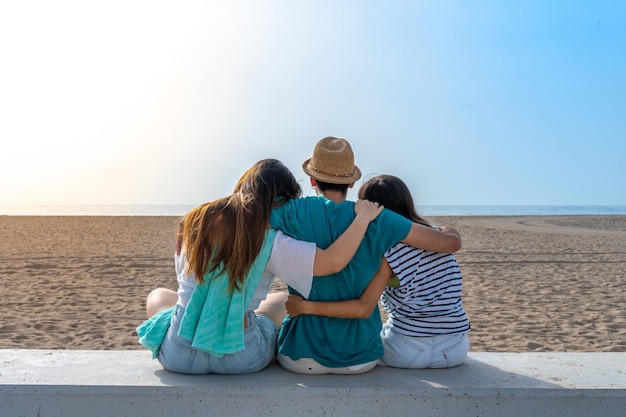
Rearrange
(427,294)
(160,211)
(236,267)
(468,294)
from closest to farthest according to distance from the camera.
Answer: (236,267)
(427,294)
(468,294)
(160,211)

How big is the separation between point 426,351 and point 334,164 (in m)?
0.88

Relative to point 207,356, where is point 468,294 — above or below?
below

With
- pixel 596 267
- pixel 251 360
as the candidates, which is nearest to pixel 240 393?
pixel 251 360

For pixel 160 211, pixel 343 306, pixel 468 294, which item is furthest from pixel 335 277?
pixel 160 211

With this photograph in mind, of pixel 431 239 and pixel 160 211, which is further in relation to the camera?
pixel 160 211

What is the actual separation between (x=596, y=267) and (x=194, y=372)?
1024 centimetres

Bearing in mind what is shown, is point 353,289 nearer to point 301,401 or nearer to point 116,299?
point 301,401

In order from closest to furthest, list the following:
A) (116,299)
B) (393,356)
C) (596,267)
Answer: (393,356) → (116,299) → (596,267)

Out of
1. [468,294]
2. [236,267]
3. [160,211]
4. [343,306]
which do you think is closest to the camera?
[236,267]

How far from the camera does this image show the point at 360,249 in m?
2.53

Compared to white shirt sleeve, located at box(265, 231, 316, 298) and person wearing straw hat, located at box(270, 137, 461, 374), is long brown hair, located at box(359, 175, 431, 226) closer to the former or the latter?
person wearing straw hat, located at box(270, 137, 461, 374)

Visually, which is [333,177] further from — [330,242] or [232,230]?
[232,230]

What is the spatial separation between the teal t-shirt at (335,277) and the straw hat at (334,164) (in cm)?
10

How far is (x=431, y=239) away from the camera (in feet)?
8.35
